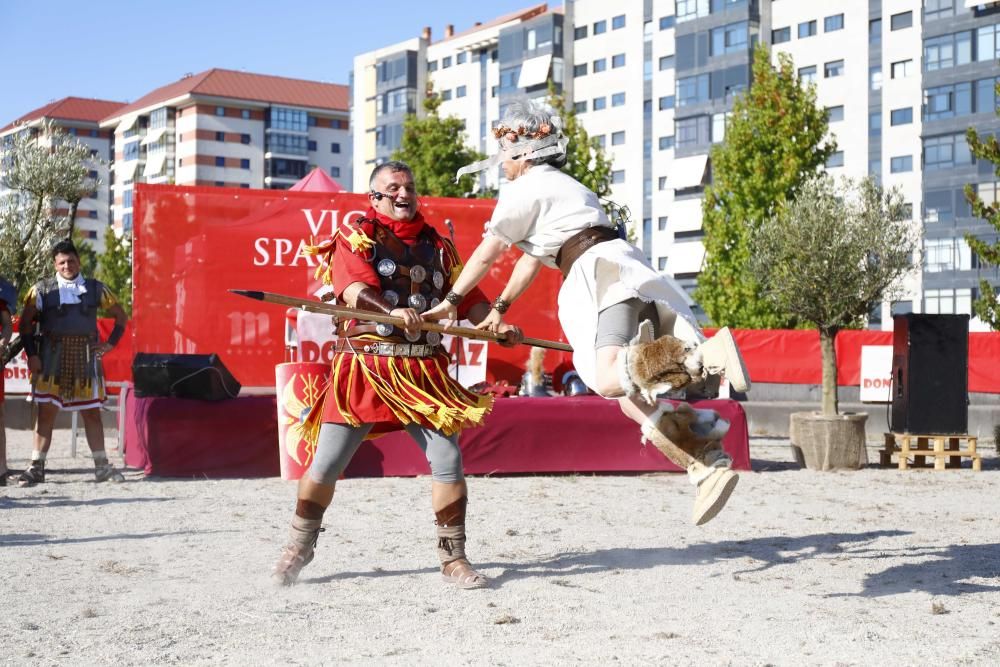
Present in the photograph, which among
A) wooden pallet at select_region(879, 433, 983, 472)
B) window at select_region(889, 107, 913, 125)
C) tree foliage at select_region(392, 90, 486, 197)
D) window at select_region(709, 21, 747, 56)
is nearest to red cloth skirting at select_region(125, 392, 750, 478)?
wooden pallet at select_region(879, 433, 983, 472)

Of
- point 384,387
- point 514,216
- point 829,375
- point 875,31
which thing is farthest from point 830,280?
point 875,31

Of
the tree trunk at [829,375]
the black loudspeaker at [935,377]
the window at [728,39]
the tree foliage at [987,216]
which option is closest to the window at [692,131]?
the window at [728,39]

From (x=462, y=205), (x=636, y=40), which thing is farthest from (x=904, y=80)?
(x=462, y=205)

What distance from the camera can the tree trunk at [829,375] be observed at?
1225 centimetres

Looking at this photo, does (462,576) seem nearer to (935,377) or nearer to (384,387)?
(384,387)

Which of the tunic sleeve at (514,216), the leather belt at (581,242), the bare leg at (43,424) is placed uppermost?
the tunic sleeve at (514,216)

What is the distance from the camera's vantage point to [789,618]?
476 cm

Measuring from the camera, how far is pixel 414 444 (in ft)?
33.8

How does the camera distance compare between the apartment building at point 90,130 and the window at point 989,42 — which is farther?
the apartment building at point 90,130

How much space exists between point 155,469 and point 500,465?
2930 millimetres

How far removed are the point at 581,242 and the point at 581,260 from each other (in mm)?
95

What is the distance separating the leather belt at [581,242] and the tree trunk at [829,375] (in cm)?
775

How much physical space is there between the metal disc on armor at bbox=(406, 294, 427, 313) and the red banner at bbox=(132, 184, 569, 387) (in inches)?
244

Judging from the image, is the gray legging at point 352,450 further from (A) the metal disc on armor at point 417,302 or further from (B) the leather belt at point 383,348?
(A) the metal disc on armor at point 417,302
